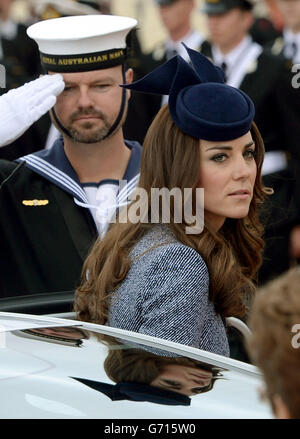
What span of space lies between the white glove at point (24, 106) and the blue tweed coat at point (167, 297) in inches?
69.7

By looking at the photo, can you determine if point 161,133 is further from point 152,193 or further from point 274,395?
point 274,395

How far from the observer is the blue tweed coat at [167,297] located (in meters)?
2.51

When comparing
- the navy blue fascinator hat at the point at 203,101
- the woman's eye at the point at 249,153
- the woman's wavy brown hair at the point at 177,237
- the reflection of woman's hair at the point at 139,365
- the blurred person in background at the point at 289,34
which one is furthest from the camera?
the blurred person in background at the point at 289,34

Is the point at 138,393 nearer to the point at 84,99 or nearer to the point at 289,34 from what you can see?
the point at 84,99

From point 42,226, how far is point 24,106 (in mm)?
520

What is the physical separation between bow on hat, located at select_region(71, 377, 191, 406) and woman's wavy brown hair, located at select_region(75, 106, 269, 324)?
0.82m

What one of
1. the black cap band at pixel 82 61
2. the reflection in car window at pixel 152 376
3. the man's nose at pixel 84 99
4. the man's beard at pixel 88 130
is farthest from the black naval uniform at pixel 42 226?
the reflection in car window at pixel 152 376

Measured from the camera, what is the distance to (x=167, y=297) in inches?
99.0

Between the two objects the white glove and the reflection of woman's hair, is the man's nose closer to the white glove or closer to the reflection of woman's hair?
the white glove

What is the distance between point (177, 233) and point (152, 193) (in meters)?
0.18

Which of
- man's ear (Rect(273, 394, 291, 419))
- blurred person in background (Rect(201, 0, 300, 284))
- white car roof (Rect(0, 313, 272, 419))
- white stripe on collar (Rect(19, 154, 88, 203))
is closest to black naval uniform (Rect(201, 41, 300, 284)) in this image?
blurred person in background (Rect(201, 0, 300, 284))

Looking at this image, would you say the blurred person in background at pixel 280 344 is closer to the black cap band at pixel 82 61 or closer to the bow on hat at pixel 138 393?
the bow on hat at pixel 138 393

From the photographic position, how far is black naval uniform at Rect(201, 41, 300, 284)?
4.87 m

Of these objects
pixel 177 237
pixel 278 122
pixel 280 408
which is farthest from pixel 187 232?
pixel 278 122
